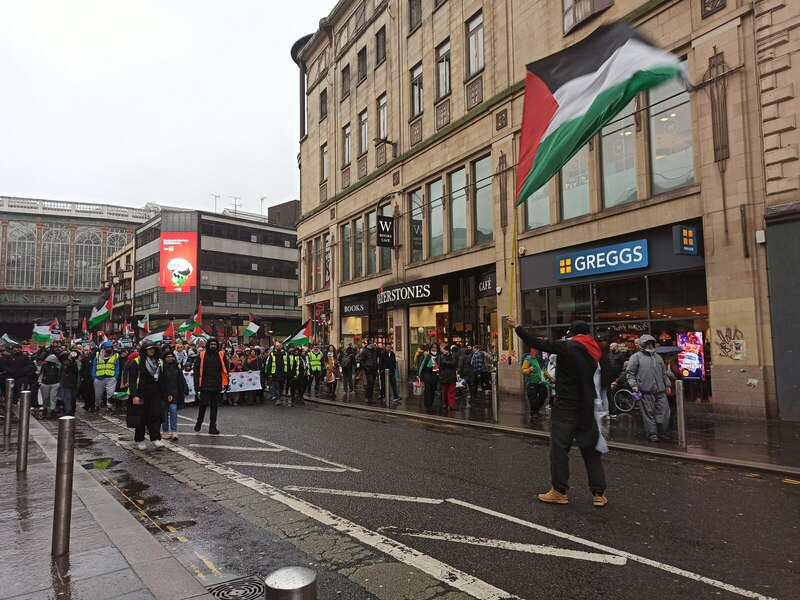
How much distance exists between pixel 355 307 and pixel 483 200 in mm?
10998

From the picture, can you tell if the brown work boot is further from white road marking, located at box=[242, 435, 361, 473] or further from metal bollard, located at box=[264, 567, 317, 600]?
metal bollard, located at box=[264, 567, 317, 600]

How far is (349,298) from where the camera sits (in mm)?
30281

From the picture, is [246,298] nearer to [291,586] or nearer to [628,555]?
[628,555]

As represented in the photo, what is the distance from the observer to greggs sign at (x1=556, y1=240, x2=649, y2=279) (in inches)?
581

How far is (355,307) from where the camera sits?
2933 cm

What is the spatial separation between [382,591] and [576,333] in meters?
3.56

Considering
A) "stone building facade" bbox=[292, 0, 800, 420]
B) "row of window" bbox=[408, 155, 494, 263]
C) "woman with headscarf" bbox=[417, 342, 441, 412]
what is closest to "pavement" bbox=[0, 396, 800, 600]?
"stone building facade" bbox=[292, 0, 800, 420]

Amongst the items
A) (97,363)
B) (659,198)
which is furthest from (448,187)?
(97,363)

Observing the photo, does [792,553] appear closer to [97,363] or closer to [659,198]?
[659,198]

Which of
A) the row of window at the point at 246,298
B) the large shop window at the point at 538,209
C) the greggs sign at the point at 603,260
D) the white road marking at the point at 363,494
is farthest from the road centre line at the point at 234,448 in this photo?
the row of window at the point at 246,298

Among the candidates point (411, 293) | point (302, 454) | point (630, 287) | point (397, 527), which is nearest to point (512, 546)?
point (397, 527)

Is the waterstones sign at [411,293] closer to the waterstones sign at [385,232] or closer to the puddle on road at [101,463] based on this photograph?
the waterstones sign at [385,232]

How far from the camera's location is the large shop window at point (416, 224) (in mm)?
24172

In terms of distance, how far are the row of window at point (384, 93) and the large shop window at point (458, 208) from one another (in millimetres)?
3499
